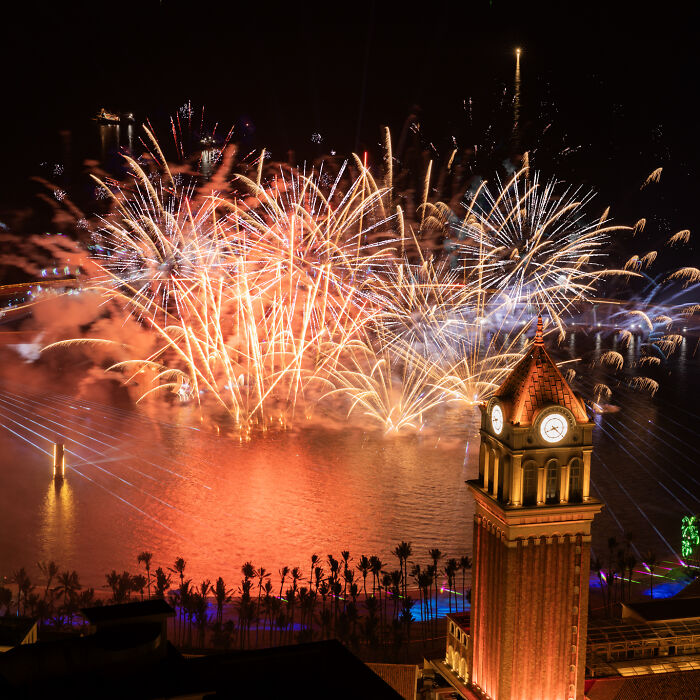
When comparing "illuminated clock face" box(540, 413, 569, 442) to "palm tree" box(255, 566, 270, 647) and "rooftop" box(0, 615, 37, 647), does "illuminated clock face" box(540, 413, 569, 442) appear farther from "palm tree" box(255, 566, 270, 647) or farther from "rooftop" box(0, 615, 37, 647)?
"palm tree" box(255, 566, 270, 647)

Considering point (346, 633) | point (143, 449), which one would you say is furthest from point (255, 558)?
point (143, 449)

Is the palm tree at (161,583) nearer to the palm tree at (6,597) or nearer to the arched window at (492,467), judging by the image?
the palm tree at (6,597)

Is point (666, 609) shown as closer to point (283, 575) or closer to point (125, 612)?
point (283, 575)

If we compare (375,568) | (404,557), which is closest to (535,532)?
(375,568)

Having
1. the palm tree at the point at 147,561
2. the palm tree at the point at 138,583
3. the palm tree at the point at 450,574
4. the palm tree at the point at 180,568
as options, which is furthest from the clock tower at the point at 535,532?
the palm tree at the point at 147,561

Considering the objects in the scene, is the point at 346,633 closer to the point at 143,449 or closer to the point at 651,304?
the point at 143,449

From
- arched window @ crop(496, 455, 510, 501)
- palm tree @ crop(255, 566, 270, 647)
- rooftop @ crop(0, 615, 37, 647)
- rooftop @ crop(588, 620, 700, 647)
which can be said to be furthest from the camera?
palm tree @ crop(255, 566, 270, 647)

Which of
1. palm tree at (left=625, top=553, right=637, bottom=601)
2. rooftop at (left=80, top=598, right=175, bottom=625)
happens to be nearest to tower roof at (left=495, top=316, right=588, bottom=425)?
rooftop at (left=80, top=598, right=175, bottom=625)

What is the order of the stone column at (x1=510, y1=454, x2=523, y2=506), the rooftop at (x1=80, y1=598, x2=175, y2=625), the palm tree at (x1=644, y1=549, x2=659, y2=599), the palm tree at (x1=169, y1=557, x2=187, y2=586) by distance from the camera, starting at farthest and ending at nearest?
the palm tree at (x1=644, y1=549, x2=659, y2=599), the palm tree at (x1=169, y1=557, x2=187, y2=586), the stone column at (x1=510, y1=454, x2=523, y2=506), the rooftop at (x1=80, y1=598, x2=175, y2=625)
